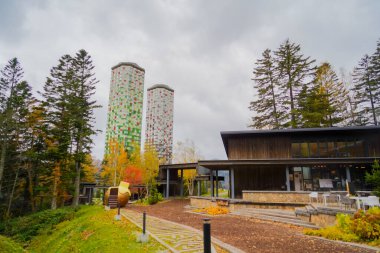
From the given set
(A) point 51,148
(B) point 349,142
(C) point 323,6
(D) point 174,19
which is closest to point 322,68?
(B) point 349,142

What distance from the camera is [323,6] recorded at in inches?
602

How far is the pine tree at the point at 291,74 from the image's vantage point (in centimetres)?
3000

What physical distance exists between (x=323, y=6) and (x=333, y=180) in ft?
46.6

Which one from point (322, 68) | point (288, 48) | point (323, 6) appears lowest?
point (323, 6)

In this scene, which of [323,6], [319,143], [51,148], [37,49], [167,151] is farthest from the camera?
[167,151]

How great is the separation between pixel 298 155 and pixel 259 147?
12.2ft

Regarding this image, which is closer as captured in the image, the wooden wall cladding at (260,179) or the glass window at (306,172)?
the glass window at (306,172)

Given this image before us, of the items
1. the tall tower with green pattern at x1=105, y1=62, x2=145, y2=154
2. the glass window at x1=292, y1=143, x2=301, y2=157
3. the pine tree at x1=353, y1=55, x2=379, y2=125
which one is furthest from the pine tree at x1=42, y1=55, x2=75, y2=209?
the tall tower with green pattern at x1=105, y1=62, x2=145, y2=154

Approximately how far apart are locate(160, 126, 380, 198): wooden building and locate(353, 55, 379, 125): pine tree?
43.3 feet

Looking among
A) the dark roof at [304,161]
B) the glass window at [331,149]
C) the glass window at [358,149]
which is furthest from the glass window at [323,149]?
the dark roof at [304,161]

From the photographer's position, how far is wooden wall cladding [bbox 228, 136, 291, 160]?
20766mm

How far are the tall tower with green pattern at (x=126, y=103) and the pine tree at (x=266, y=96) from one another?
151 ft

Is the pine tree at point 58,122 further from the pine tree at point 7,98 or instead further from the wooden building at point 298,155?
the wooden building at point 298,155

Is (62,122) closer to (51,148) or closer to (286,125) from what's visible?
(51,148)
